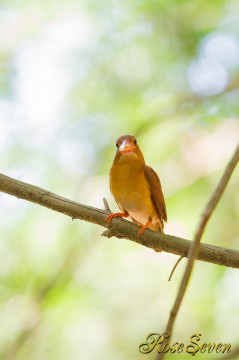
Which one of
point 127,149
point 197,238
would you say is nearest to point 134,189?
point 127,149

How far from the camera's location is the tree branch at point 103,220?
3219 millimetres

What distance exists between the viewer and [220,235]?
5.75 meters

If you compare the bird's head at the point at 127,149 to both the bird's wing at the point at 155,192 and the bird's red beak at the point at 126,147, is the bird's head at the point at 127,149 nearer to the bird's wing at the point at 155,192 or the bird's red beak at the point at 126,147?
the bird's red beak at the point at 126,147

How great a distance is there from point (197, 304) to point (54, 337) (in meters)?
1.35

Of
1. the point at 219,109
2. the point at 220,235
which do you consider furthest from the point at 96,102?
the point at 220,235

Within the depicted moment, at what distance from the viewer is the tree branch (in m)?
3.22

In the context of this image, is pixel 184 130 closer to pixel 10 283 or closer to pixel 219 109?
pixel 219 109

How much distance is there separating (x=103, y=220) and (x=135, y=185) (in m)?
0.89

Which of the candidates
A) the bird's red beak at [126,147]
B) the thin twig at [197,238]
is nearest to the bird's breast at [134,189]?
the bird's red beak at [126,147]

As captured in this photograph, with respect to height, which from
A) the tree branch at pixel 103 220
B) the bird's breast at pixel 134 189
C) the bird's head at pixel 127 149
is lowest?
the tree branch at pixel 103 220

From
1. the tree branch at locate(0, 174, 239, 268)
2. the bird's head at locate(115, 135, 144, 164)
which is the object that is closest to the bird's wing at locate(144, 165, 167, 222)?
the bird's head at locate(115, 135, 144, 164)

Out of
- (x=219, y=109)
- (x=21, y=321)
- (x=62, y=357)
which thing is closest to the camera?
(x=21, y=321)

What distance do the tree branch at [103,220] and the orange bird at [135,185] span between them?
771 millimetres

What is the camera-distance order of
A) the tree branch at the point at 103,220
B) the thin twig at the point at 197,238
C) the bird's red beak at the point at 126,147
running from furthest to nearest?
the bird's red beak at the point at 126,147
the tree branch at the point at 103,220
the thin twig at the point at 197,238
